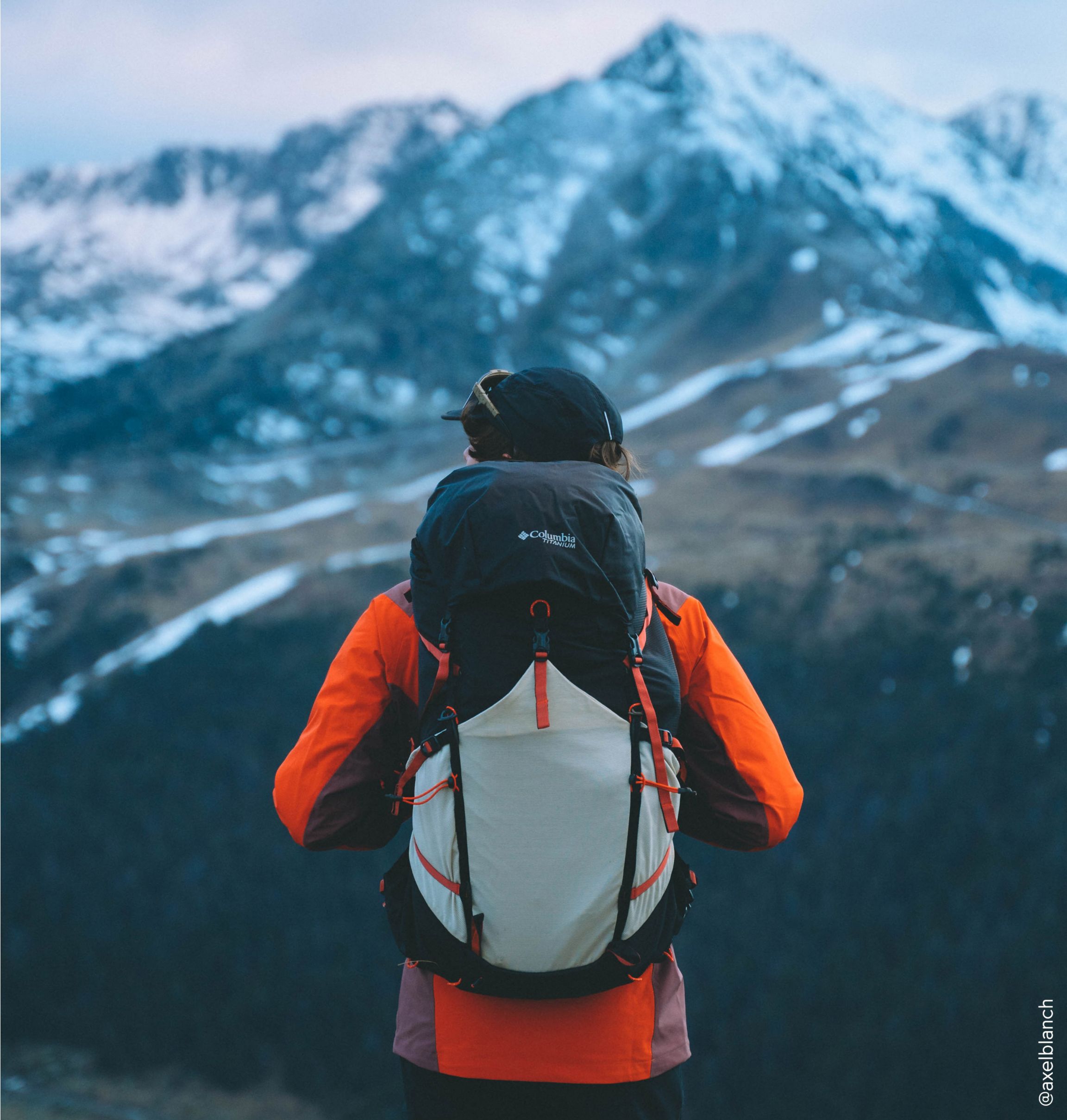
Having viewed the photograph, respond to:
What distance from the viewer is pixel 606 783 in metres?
2.46

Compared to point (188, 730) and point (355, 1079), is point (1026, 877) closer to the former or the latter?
point (355, 1079)

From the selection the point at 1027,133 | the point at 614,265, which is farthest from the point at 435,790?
the point at 1027,133

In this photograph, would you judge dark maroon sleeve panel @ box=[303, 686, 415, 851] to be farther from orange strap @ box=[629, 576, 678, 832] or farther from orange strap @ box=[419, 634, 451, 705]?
orange strap @ box=[629, 576, 678, 832]

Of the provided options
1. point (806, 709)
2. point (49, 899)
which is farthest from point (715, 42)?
point (49, 899)

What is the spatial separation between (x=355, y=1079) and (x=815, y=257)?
2415 inches

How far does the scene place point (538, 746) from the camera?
2441 millimetres

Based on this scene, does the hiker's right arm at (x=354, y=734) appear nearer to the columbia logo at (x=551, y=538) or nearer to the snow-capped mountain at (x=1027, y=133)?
the columbia logo at (x=551, y=538)

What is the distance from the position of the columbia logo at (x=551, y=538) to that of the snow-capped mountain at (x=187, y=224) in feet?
352

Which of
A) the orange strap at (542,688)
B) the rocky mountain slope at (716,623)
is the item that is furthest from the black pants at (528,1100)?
the rocky mountain slope at (716,623)

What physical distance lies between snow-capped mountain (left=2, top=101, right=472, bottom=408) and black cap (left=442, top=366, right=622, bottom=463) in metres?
107

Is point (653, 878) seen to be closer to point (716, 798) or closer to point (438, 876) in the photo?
point (716, 798)

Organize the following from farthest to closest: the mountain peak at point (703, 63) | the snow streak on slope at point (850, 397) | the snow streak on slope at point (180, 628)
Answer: the mountain peak at point (703, 63), the snow streak on slope at point (850, 397), the snow streak on slope at point (180, 628)

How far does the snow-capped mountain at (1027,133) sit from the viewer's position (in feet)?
349

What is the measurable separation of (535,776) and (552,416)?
1042mm
